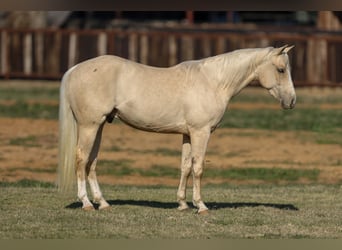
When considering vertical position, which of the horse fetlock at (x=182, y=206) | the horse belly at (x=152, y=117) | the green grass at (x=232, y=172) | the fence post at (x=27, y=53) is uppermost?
the horse belly at (x=152, y=117)

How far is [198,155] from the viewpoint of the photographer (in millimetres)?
11641

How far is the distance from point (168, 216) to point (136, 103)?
136 centimetres

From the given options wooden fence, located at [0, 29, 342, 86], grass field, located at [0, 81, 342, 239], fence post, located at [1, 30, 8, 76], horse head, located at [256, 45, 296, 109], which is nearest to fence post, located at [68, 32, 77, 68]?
wooden fence, located at [0, 29, 342, 86]

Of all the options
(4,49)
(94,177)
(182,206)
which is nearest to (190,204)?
(182,206)

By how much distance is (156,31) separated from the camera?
3722 centimetres

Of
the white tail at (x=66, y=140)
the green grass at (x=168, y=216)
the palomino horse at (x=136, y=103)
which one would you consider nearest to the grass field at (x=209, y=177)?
the green grass at (x=168, y=216)

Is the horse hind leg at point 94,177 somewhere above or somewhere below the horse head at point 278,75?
below

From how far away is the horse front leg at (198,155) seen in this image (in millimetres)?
11523

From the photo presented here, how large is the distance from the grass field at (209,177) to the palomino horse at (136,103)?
604 millimetres

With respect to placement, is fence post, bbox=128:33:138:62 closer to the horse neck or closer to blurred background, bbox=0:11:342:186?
blurred background, bbox=0:11:342:186

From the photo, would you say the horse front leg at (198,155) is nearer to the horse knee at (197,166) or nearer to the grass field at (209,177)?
the horse knee at (197,166)

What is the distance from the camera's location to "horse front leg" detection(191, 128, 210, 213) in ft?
37.8

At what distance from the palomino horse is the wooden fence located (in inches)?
864

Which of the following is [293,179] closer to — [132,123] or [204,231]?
[132,123]
